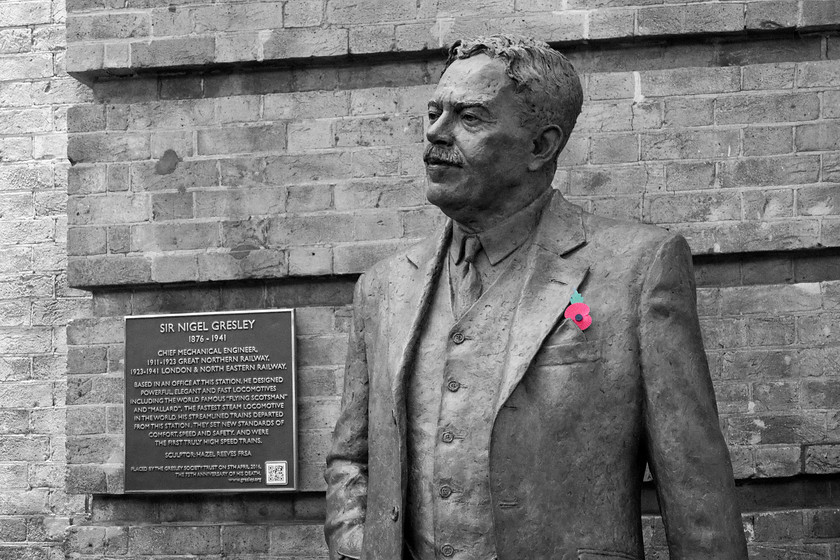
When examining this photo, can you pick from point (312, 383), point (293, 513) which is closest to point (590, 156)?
point (312, 383)

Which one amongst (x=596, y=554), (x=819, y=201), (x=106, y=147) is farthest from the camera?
(x=106, y=147)

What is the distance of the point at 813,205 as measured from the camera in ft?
18.8

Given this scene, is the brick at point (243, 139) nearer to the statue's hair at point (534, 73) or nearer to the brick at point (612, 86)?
the brick at point (612, 86)

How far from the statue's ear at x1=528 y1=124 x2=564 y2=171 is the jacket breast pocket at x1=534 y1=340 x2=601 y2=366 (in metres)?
0.55

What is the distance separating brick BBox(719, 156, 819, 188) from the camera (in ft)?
18.8

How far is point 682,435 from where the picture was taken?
137 inches

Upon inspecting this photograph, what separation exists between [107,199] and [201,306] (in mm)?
683

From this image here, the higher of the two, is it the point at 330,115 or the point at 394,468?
the point at 330,115

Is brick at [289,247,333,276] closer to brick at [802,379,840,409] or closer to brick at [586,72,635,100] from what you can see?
brick at [586,72,635,100]

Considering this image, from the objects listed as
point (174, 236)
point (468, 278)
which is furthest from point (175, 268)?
point (468, 278)

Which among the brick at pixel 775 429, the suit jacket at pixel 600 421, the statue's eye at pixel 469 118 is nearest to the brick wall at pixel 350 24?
the brick at pixel 775 429

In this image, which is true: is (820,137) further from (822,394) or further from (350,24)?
(350,24)

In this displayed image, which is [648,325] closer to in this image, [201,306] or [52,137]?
[201,306]

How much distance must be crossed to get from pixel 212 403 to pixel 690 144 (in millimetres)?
2448
